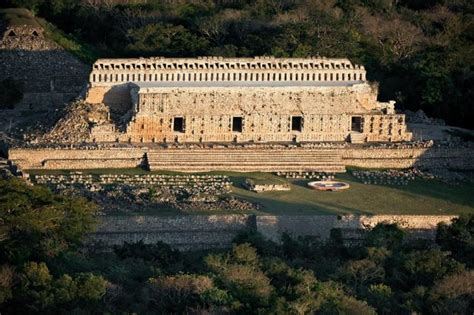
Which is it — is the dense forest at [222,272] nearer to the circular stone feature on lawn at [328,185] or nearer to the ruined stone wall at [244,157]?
the circular stone feature on lawn at [328,185]

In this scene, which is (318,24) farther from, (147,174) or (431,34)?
(147,174)

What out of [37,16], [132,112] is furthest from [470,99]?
[37,16]

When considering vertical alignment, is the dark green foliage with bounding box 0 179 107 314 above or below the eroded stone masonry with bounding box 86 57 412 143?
below

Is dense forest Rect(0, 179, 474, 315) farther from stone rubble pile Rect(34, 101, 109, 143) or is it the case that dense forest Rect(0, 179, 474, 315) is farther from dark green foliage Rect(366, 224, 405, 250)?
stone rubble pile Rect(34, 101, 109, 143)

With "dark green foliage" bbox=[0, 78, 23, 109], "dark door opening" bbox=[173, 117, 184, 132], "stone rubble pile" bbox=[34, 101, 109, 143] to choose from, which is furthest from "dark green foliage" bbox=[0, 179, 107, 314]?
"dark green foliage" bbox=[0, 78, 23, 109]

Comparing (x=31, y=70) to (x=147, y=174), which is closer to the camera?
(x=147, y=174)

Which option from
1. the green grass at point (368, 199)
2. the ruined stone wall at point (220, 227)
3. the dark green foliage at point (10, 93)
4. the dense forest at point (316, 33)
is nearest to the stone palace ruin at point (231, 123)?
the green grass at point (368, 199)

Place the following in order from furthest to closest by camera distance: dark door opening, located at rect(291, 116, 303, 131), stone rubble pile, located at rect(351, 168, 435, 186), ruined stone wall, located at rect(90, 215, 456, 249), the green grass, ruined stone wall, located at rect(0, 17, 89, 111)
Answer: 1. ruined stone wall, located at rect(0, 17, 89, 111)
2. dark door opening, located at rect(291, 116, 303, 131)
3. stone rubble pile, located at rect(351, 168, 435, 186)
4. the green grass
5. ruined stone wall, located at rect(90, 215, 456, 249)
